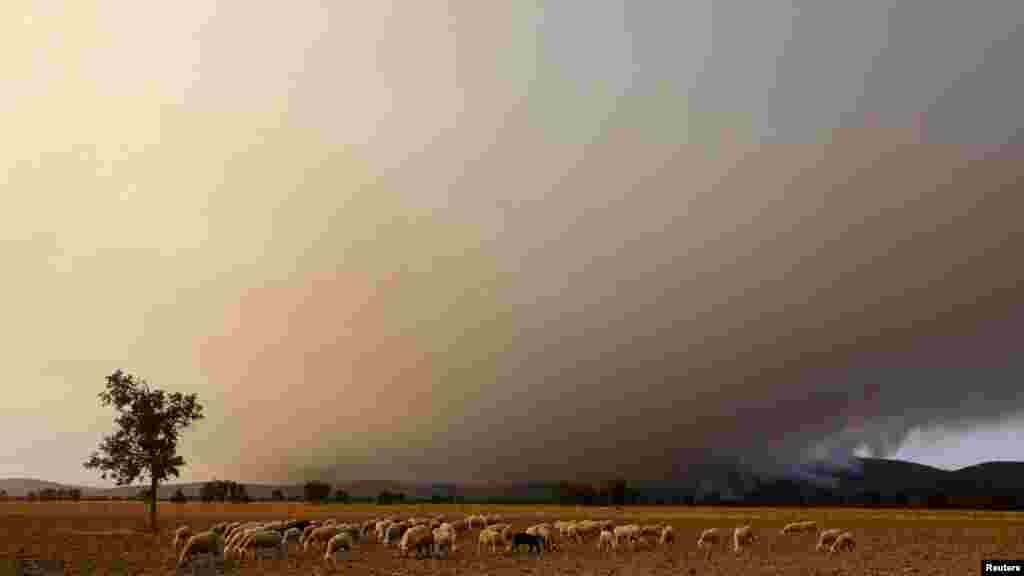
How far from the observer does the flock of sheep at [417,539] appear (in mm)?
44500

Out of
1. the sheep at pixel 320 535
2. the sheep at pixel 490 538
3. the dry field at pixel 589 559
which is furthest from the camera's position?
the sheep at pixel 320 535

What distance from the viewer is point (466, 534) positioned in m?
61.8

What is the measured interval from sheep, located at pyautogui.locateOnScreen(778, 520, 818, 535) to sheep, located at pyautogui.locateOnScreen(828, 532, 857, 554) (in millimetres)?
11641

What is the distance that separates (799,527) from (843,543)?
13.5m

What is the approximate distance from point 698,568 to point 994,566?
11998 mm

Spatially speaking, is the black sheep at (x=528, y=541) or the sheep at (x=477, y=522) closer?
the black sheep at (x=528, y=541)

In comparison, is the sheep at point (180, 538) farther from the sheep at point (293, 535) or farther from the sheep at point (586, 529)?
the sheep at point (586, 529)

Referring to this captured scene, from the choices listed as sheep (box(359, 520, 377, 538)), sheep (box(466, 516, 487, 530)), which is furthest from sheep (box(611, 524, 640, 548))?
sheep (box(359, 520, 377, 538))

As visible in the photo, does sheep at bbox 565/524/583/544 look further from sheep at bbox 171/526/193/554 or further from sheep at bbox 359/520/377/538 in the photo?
sheep at bbox 171/526/193/554

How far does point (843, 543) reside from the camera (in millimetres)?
51375
